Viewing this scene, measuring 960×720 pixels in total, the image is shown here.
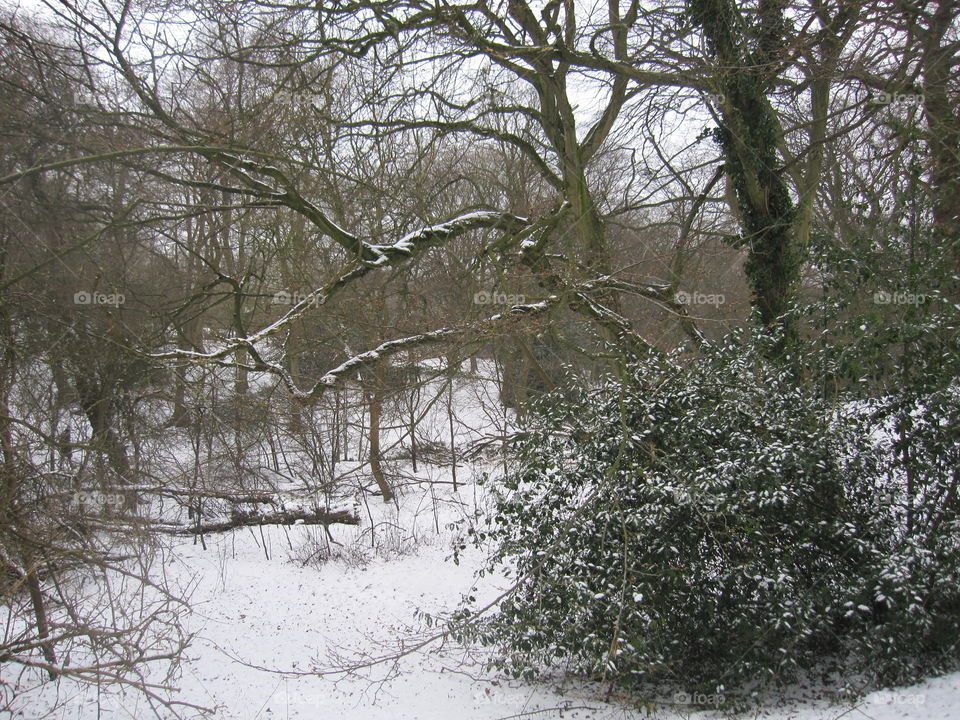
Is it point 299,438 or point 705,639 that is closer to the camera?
point 705,639

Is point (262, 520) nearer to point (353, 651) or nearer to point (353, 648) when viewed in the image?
point (353, 648)

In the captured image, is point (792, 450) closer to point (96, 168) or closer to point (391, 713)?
point (391, 713)

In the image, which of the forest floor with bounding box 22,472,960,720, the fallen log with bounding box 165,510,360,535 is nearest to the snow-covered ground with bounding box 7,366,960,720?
the forest floor with bounding box 22,472,960,720

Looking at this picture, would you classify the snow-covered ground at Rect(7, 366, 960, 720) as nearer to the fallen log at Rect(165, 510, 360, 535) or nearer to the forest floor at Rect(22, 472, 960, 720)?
the forest floor at Rect(22, 472, 960, 720)

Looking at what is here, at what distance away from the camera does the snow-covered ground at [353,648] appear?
6230 mm

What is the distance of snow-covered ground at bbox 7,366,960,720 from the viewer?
6.23 meters

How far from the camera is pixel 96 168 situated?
27.4 ft

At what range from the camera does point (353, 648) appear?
8672 millimetres

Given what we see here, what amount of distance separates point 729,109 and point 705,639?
6.06m

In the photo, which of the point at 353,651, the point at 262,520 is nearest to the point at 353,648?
the point at 353,651

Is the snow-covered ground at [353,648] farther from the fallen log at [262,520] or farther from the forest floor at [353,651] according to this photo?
the fallen log at [262,520]

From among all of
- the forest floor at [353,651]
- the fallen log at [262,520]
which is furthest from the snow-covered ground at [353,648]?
the fallen log at [262,520]

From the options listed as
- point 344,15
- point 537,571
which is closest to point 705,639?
point 537,571

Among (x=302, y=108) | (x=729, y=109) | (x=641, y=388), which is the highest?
(x=302, y=108)
